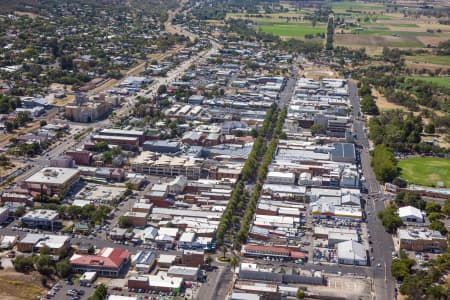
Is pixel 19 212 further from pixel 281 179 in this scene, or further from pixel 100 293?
pixel 281 179

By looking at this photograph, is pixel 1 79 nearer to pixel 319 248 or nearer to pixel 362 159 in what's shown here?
pixel 362 159

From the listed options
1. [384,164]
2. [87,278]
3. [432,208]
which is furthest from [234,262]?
[384,164]

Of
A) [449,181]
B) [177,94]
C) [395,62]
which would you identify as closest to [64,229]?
[449,181]

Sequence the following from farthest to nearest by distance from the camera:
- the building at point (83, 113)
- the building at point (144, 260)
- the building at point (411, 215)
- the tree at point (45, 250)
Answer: the building at point (83, 113)
the building at point (411, 215)
the tree at point (45, 250)
the building at point (144, 260)

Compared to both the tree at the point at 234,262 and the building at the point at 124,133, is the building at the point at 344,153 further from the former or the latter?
the tree at the point at 234,262

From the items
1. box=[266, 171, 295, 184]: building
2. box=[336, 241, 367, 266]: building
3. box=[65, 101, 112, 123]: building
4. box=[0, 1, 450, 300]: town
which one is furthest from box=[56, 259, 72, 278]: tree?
box=[65, 101, 112, 123]: building

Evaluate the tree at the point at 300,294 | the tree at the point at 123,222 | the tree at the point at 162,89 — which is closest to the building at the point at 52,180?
the tree at the point at 123,222
